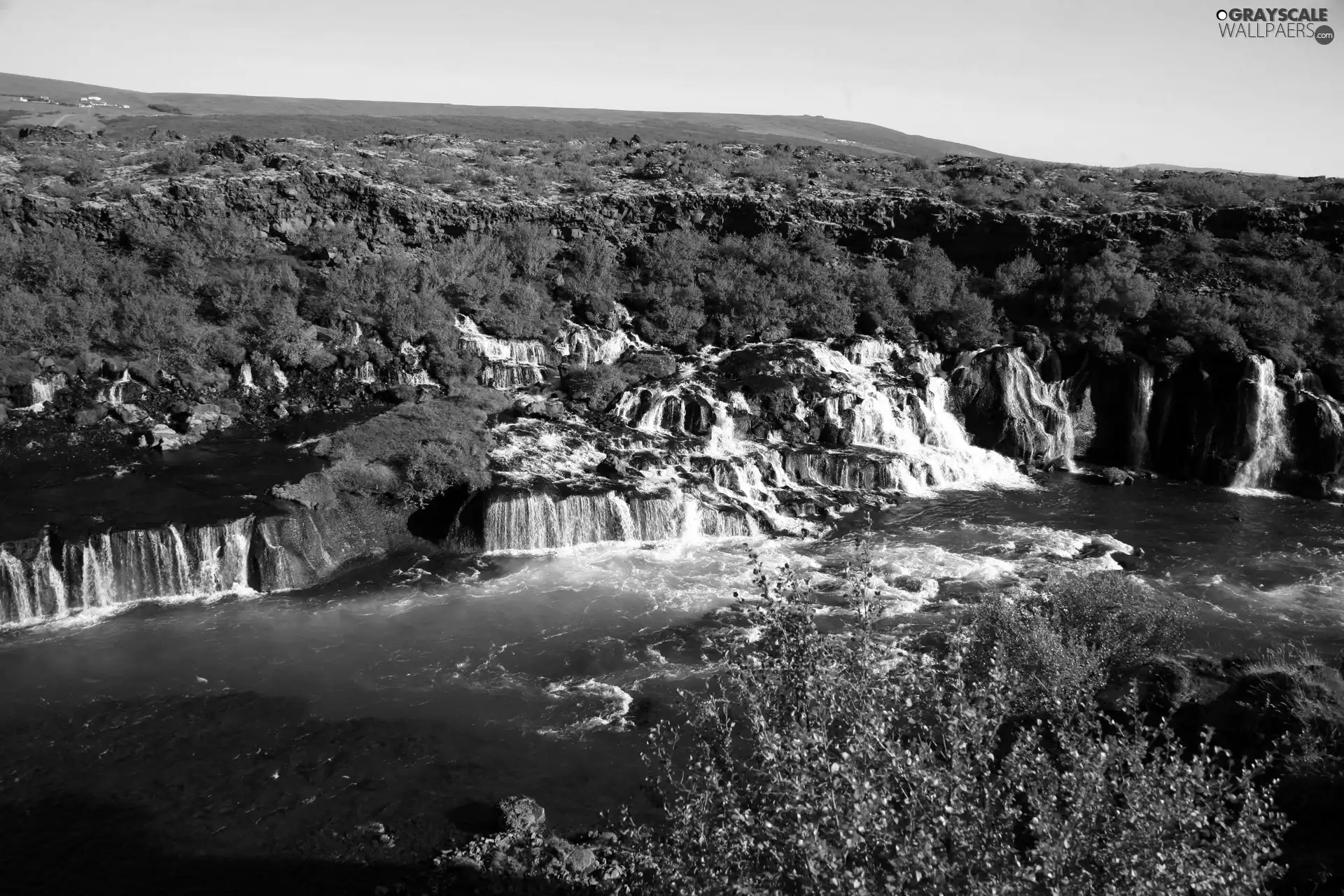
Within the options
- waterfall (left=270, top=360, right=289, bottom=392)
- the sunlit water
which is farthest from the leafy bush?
waterfall (left=270, top=360, right=289, bottom=392)

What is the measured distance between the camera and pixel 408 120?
274 feet

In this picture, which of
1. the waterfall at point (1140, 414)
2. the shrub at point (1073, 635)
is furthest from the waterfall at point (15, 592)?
the waterfall at point (1140, 414)

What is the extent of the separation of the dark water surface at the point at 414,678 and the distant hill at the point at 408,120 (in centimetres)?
5142

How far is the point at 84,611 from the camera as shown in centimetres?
2508

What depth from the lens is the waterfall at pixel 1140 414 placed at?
4044cm

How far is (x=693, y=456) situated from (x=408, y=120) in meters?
63.1

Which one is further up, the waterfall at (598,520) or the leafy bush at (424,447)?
the leafy bush at (424,447)

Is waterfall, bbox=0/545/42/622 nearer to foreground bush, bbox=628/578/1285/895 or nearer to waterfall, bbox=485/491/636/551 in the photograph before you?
waterfall, bbox=485/491/636/551

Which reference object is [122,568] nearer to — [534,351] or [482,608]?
[482,608]

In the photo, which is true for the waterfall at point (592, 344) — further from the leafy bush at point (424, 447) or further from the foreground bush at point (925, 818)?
the foreground bush at point (925, 818)

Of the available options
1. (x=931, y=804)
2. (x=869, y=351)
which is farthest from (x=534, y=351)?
(x=931, y=804)

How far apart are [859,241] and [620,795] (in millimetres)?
43192

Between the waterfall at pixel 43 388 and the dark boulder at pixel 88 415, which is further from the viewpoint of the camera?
the waterfall at pixel 43 388

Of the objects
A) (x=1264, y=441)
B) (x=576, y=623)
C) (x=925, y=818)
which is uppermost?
(x=925, y=818)
